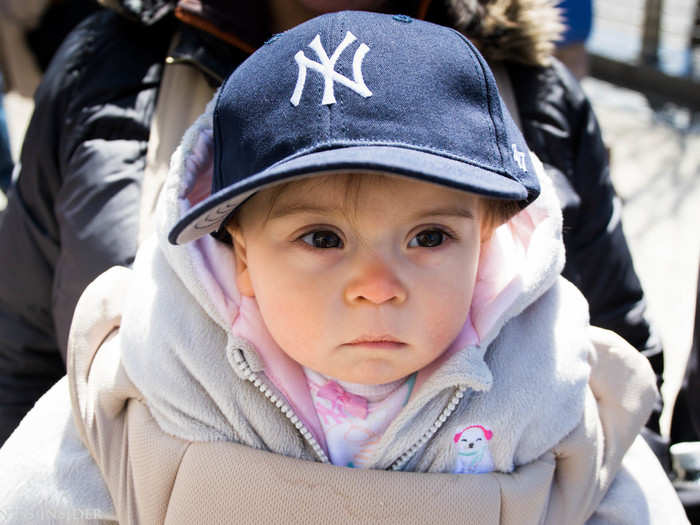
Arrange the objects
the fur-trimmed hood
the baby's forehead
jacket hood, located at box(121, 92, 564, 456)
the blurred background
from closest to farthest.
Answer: the baby's forehead → jacket hood, located at box(121, 92, 564, 456) → the fur-trimmed hood → the blurred background

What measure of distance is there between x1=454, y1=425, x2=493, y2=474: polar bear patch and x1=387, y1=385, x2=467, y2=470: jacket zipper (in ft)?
0.10

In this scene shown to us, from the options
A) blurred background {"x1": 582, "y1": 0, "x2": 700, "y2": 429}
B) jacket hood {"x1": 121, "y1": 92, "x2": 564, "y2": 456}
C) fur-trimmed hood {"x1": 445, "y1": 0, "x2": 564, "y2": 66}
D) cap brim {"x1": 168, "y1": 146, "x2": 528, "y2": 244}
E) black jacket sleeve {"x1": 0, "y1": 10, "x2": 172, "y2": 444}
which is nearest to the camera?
cap brim {"x1": 168, "y1": 146, "x2": 528, "y2": 244}

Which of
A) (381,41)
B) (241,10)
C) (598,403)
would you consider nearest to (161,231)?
(381,41)

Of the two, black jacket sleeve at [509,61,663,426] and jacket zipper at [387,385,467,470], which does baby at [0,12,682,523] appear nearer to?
jacket zipper at [387,385,467,470]

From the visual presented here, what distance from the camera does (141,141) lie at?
1.62 meters

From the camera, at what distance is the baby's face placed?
1127 millimetres

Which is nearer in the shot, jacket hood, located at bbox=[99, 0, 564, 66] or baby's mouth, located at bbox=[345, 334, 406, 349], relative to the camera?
baby's mouth, located at bbox=[345, 334, 406, 349]

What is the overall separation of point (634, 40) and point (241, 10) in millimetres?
4953

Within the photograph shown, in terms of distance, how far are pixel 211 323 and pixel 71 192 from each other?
46 centimetres

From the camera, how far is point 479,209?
1.22m

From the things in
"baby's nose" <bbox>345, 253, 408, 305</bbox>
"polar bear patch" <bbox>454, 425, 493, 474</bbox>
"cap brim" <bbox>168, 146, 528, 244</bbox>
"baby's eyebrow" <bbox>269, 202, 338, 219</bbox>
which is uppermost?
"cap brim" <bbox>168, 146, 528, 244</bbox>

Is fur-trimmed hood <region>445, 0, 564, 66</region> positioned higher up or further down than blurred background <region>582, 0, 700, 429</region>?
higher up

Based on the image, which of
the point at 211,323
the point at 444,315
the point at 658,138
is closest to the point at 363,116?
the point at 444,315

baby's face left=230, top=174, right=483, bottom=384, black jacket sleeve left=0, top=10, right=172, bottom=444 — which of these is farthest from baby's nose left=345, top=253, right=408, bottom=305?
black jacket sleeve left=0, top=10, right=172, bottom=444
